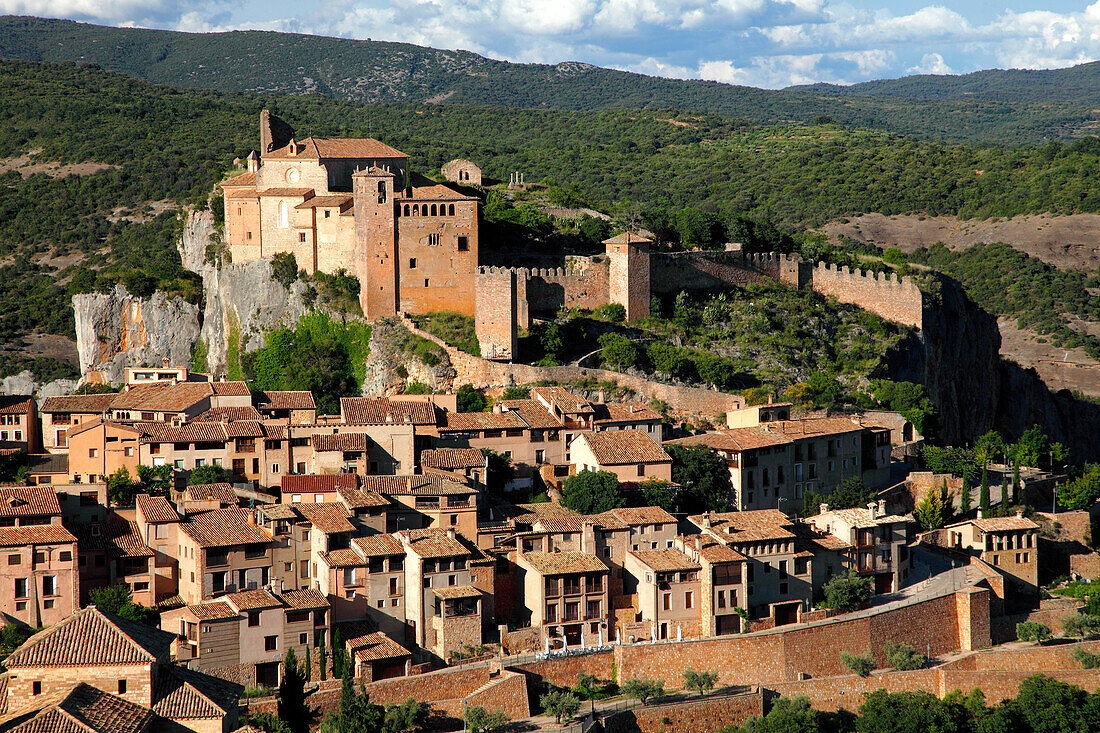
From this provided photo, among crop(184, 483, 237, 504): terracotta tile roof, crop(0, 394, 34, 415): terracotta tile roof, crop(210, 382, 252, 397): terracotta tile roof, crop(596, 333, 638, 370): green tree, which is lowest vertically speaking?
crop(184, 483, 237, 504): terracotta tile roof

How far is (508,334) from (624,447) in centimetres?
819

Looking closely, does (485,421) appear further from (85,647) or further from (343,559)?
(85,647)

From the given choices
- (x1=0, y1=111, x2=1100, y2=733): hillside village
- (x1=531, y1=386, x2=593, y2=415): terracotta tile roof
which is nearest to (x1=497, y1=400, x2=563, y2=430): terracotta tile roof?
(x1=0, y1=111, x2=1100, y2=733): hillside village

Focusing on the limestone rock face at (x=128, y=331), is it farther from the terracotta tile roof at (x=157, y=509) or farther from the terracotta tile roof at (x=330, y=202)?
the terracotta tile roof at (x=157, y=509)

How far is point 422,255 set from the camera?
55.8m

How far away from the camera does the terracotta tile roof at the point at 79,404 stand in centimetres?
5038

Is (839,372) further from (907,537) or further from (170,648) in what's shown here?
(170,648)

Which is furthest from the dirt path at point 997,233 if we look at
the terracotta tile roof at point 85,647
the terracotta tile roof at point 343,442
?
the terracotta tile roof at point 85,647

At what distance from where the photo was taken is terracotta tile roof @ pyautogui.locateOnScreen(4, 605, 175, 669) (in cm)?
2756

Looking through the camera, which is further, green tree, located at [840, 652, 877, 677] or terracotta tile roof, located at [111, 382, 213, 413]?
terracotta tile roof, located at [111, 382, 213, 413]

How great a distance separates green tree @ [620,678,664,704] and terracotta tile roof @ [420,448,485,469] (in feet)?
31.5

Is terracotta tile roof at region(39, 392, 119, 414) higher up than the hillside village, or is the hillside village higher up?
terracotta tile roof at region(39, 392, 119, 414)

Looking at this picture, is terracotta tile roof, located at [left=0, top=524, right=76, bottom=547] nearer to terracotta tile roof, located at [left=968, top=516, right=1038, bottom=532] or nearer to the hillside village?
the hillside village

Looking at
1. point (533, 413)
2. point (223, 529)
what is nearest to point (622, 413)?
point (533, 413)
